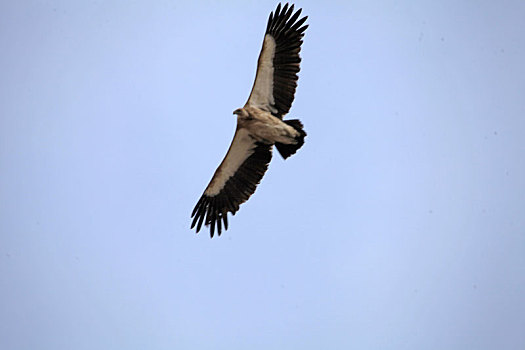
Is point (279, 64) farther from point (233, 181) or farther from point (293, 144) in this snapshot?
point (233, 181)

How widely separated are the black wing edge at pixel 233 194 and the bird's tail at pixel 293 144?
0.53m

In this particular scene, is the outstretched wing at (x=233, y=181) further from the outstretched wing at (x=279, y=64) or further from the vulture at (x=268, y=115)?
the outstretched wing at (x=279, y=64)

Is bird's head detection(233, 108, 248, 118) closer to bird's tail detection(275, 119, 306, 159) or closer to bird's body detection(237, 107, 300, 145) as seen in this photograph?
bird's body detection(237, 107, 300, 145)

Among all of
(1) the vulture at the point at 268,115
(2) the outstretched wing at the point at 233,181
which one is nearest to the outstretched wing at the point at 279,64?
(1) the vulture at the point at 268,115

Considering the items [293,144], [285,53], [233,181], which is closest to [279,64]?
[285,53]

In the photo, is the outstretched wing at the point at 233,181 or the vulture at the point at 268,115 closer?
the vulture at the point at 268,115

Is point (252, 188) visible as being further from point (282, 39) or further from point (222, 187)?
point (282, 39)

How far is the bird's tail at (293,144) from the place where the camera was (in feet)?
56.7

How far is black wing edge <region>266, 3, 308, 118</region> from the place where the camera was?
17469 mm

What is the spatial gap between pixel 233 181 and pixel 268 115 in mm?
1850

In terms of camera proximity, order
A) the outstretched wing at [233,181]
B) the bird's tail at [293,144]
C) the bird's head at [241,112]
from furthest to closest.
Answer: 1. the outstretched wing at [233,181]
2. the bird's head at [241,112]
3. the bird's tail at [293,144]

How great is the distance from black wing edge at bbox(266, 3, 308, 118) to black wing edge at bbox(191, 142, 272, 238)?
48.2 inches

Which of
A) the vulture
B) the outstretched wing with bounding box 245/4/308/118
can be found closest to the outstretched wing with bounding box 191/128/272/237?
the vulture

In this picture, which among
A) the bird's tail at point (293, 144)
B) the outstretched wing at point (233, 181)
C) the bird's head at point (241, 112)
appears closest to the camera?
the bird's tail at point (293, 144)
